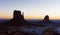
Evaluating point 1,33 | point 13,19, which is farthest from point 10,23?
point 1,33

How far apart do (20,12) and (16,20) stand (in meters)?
1.27

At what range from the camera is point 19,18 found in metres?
23.7

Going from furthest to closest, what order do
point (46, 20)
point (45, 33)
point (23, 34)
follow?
point (46, 20) → point (23, 34) → point (45, 33)

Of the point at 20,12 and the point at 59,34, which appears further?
the point at 20,12

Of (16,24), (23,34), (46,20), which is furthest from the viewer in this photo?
(46,20)

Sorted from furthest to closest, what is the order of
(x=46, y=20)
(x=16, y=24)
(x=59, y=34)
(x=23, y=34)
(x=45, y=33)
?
(x=46, y=20) → (x=16, y=24) → (x=23, y=34) → (x=59, y=34) → (x=45, y=33)

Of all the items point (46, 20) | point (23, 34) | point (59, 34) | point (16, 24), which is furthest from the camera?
point (46, 20)

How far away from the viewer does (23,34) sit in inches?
680

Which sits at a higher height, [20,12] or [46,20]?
[20,12]

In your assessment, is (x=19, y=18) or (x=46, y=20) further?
(x=46, y=20)

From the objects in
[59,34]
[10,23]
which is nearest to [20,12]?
[10,23]

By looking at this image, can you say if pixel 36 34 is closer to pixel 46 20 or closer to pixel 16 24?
pixel 16 24

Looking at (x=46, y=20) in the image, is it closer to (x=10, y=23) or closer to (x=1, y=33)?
(x=10, y=23)

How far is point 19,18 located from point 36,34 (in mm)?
7826
